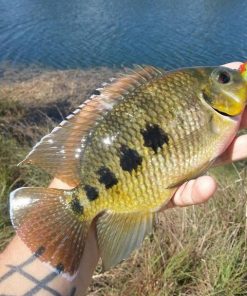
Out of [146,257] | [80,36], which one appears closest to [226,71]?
[146,257]

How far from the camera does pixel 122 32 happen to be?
1571 centimetres

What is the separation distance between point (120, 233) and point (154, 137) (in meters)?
0.42

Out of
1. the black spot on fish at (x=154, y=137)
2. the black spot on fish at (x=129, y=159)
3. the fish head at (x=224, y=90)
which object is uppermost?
the fish head at (x=224, y=90)

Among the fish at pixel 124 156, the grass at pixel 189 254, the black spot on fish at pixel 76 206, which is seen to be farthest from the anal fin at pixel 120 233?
the grass at pixel 189 254

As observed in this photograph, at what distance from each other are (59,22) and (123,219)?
1582cm

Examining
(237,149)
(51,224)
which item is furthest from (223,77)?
(51,224)

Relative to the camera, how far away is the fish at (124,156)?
1.89 meters

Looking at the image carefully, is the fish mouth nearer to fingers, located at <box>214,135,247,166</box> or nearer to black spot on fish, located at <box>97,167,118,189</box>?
fingers, located at <box>214,135,247,166</box>

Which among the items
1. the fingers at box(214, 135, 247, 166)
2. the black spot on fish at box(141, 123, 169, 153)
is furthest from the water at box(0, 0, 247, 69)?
the black spot on fish at box(141, 123, 169, 153)

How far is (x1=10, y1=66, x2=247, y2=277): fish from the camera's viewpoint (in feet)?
6.22

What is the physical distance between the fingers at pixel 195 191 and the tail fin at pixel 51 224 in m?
0.43

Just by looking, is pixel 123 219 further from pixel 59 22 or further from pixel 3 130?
pixel 59 22

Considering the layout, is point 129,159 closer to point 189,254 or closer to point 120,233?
point 120,233

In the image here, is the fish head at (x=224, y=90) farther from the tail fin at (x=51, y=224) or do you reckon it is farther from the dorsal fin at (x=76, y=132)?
the tail fin at (x=51, y=224)
